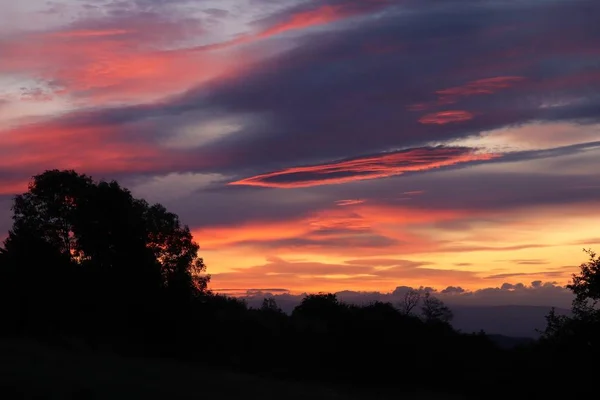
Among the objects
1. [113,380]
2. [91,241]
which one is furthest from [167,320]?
[113,380]

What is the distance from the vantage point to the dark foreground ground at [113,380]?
1187 inches

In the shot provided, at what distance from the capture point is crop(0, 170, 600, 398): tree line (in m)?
51.5

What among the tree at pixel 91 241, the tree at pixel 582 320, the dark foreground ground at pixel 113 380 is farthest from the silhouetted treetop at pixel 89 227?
the tree at pixel 582 320

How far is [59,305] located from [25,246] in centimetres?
484

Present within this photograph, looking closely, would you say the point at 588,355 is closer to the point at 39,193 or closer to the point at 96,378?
the point at 96,378

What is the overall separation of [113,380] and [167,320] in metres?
20.3

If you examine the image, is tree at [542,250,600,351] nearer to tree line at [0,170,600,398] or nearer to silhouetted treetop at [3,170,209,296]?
tree line at [0,170,600,398]

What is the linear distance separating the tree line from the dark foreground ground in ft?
16.2

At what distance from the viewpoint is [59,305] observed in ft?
173

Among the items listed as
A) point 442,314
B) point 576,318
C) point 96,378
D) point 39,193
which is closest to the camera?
point 96,378

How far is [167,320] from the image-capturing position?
55.5 metres

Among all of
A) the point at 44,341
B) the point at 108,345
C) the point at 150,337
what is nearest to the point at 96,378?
the point at 44,341

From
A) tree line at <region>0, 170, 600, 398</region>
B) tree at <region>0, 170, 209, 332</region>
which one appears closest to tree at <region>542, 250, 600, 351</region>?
tree line at <region>0, 170, 600, 398</region>

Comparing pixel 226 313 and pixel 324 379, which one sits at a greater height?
pixel 226 313
